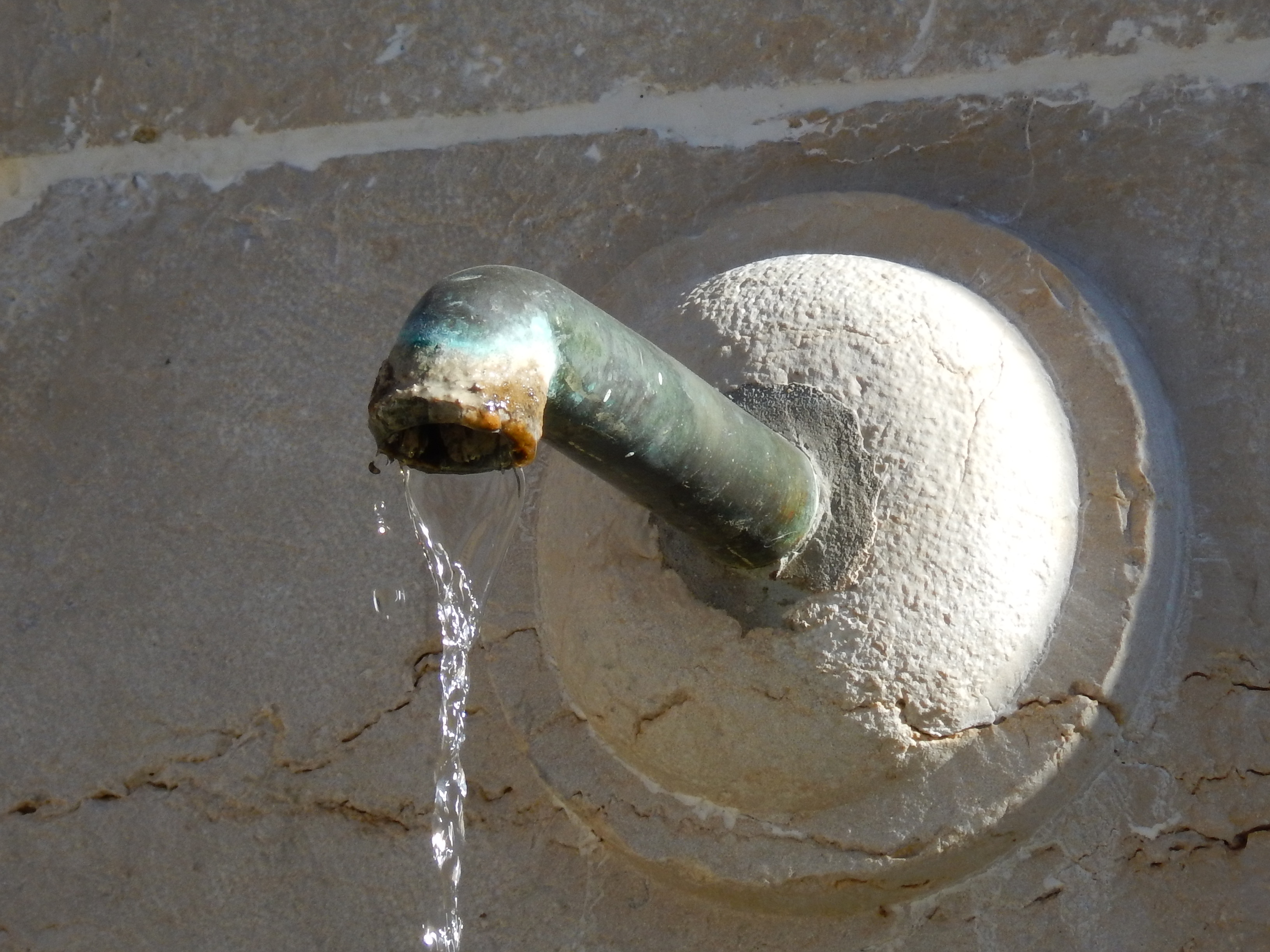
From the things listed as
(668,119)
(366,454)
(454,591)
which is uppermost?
(668,119)

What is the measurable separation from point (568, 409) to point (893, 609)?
0.40 metres

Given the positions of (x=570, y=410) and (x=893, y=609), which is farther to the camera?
(x=893, y=609)

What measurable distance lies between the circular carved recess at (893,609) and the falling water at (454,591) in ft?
0.21

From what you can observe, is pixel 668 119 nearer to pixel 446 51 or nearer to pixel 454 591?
pixel 446 51

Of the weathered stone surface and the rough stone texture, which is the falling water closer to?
the rough stone texture

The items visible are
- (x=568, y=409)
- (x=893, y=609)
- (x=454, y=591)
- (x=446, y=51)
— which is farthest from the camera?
(x=446, y=51)

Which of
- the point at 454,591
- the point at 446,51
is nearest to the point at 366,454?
the point at 454,591

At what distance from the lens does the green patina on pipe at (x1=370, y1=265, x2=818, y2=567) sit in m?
0.79

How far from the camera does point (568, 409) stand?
872 millimetres

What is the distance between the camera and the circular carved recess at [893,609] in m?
1.15

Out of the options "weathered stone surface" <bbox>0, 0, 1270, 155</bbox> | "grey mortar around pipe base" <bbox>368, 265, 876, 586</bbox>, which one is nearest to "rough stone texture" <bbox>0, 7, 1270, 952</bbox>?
"weathered stone surface" <bbox>0, 0, 1270, 155</bbox>

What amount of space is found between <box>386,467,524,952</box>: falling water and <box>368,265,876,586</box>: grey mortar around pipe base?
315 mm

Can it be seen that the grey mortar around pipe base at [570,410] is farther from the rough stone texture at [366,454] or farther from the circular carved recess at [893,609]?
the rough stone texture at [366,454]

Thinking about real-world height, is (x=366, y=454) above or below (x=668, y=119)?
below
